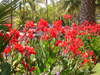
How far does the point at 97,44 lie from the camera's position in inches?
189

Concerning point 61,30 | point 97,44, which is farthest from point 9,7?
point 97,44

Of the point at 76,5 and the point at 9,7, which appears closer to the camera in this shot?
the point at 9,7

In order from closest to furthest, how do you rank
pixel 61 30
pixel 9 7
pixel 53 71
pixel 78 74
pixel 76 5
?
pixel 9 7 → pixel 78 74 → pixel 53 71 → pixel 61 30 → pixel 76 5

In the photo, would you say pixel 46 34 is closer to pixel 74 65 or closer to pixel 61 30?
pixel 61 30

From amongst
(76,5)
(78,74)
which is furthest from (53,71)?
(76,5)

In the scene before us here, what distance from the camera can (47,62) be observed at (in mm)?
2455

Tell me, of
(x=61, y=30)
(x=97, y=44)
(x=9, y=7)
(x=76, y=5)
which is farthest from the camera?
(x=76, y=5)

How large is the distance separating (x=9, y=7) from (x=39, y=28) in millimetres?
2012

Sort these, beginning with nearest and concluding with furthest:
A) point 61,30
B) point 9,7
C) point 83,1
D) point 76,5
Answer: point 9,7, point 61,30, point 83,1, point 76,5

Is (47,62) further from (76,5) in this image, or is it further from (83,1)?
(76,5)

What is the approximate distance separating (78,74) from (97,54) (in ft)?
8.76

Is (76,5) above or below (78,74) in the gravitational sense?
above

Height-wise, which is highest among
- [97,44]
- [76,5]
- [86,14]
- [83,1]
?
[76,5]

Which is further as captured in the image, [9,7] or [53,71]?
[53,71]
